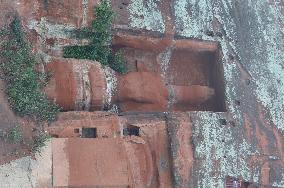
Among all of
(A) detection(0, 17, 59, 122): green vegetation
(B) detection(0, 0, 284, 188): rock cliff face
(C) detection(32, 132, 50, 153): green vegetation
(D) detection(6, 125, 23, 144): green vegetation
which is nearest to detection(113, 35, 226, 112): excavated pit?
(B) detection(0, 0, 284, 188): rock cliff face

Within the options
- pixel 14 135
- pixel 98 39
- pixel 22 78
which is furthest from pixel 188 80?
pixel 14 135

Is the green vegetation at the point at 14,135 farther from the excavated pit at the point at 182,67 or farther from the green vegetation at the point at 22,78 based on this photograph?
the excavated pit at the point at 182,67

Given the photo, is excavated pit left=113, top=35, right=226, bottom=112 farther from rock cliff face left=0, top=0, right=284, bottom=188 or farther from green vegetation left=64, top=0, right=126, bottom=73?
green vegetation left=64, top=0, right=126, bottom=73

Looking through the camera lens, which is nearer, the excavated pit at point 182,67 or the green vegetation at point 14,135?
the green vegetation at point 14,135

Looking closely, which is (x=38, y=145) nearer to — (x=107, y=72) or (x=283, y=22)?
(x=107, y=72)

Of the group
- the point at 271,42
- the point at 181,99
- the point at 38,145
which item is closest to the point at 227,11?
the point at 271,42

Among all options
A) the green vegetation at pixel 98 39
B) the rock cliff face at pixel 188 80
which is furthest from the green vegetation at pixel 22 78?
the green vegetation at pixel 98 39

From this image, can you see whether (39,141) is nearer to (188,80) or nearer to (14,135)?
(14,135)
